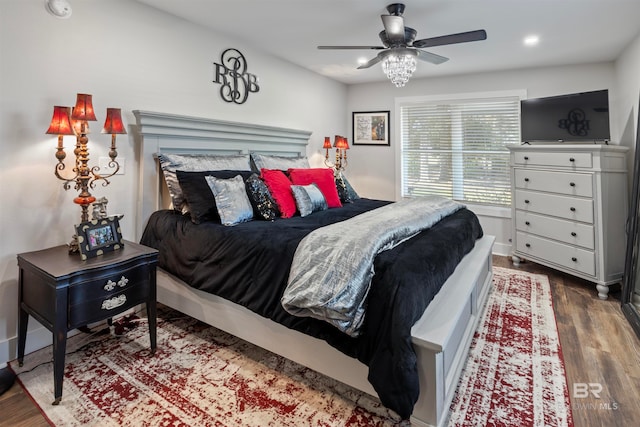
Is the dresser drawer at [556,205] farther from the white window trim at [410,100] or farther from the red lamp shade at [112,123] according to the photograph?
the red lamp shade at [112,123]

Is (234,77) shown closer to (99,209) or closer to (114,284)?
(99,209)

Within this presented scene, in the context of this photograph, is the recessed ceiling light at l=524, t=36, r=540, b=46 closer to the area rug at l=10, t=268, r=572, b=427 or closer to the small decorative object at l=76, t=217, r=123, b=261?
the area rug at l=10, t=268, r=572, b=427

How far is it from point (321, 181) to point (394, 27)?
4.76 feet

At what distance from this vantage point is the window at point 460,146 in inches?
178

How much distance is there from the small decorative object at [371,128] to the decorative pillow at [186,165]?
110 inches

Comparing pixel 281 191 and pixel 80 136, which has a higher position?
pixel 80 136

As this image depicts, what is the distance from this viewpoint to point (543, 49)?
353 cm

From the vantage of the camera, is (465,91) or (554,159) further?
(465,91)

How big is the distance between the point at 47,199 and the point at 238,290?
146 centimetres

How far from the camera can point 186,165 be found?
2.77 meters

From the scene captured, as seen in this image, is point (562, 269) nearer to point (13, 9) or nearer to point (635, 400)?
point (635, 400)

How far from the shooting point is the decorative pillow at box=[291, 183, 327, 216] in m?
2.85

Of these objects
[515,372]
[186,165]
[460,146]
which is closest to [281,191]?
[186,165]

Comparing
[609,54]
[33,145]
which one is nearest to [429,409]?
[33,145]
